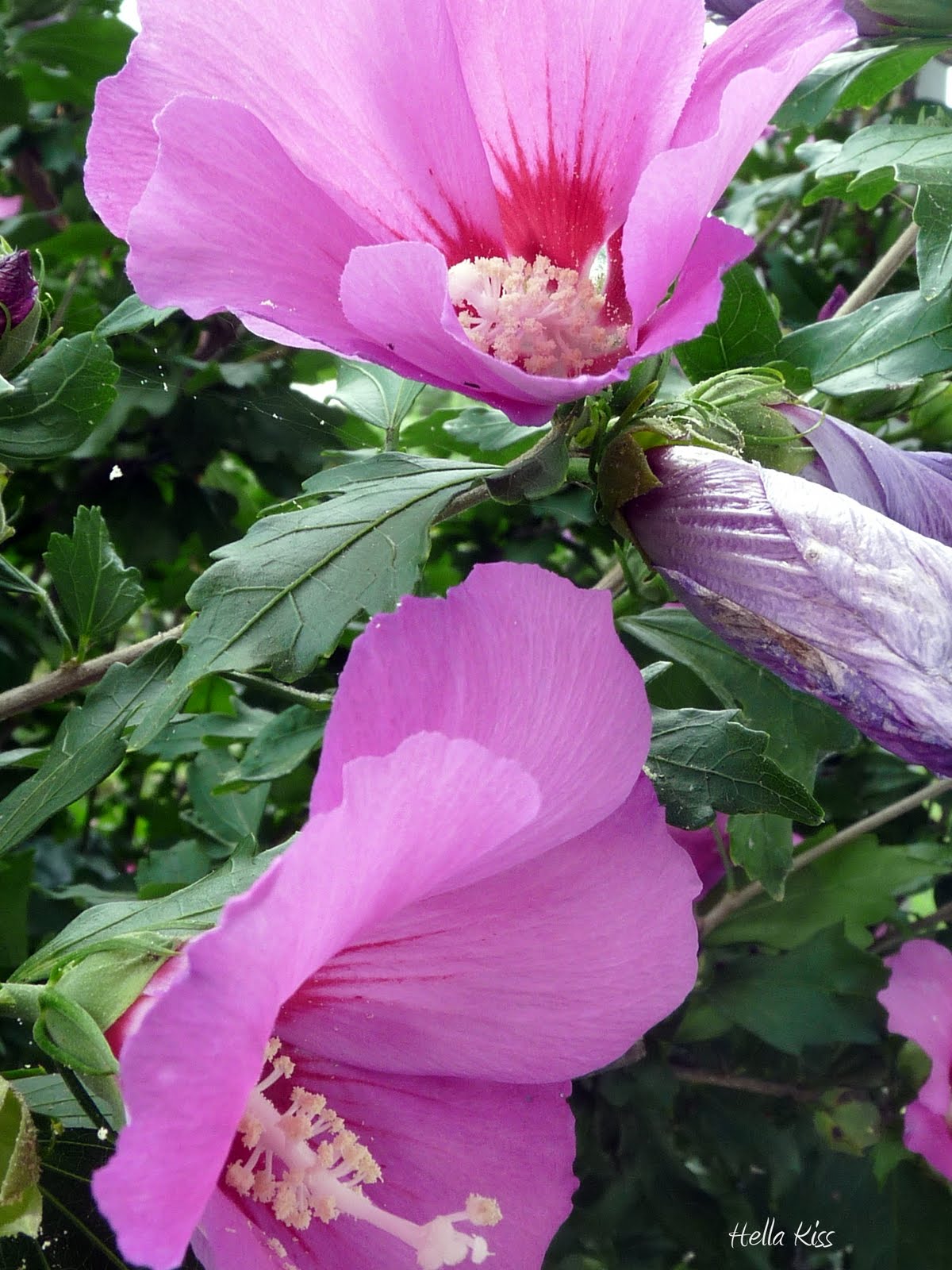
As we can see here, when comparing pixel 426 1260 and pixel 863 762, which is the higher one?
pixel 426 1260

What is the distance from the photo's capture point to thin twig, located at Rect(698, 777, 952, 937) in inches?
34.5

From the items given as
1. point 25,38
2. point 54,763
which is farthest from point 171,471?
point 54,763

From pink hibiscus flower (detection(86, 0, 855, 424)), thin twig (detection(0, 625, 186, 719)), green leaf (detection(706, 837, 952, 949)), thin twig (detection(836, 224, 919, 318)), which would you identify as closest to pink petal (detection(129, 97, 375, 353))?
pink hibiscus flower (detection(86, 0, 855, 424))

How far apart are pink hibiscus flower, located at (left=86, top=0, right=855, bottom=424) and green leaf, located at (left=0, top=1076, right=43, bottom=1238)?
0.28 m

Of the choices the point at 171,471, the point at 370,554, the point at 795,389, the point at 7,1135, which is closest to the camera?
the point at 7,1135

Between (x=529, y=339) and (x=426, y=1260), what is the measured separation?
33 centimetres

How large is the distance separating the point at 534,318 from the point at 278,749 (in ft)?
1.34

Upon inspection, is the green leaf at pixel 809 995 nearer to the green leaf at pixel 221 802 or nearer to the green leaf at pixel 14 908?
the green leaf at pixel 221 802

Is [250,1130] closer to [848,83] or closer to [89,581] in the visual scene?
[89,581]

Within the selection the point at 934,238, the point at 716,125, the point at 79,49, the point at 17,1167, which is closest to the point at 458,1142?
the point at 17,1167

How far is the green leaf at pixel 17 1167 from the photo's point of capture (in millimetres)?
399

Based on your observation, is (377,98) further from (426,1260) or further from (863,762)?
(863,762)

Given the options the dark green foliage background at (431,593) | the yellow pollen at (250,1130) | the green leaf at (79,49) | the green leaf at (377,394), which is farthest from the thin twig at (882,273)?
the green leaf at (79,49)

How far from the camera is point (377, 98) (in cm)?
44
